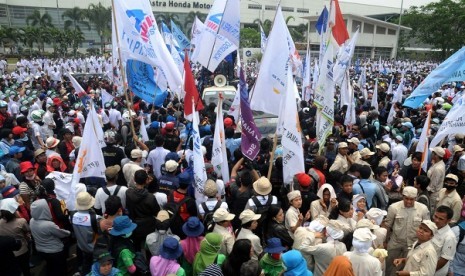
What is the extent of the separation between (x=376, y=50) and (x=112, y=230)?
5831cm

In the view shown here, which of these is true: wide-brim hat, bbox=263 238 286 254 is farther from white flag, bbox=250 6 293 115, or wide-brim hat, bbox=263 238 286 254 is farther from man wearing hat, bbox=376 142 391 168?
man wearing hat, bbox=376 142 391 168

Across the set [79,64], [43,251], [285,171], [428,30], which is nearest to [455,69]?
[285,171]

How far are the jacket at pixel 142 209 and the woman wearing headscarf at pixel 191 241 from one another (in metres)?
0.75

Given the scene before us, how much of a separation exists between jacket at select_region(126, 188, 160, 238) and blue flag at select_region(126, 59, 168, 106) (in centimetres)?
338

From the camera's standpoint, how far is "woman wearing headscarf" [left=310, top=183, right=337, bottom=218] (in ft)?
15.3

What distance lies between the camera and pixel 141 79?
302 inches

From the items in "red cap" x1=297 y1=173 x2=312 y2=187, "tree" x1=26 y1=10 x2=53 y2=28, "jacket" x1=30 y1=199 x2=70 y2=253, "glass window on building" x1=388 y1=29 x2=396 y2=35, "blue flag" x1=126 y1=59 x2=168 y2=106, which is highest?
"tree" x1=26 y1=10 x2=53 y2=28

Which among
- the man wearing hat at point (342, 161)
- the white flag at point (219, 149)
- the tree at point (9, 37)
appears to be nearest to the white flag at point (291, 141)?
the white flag at point (219, 149)

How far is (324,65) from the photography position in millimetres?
6973

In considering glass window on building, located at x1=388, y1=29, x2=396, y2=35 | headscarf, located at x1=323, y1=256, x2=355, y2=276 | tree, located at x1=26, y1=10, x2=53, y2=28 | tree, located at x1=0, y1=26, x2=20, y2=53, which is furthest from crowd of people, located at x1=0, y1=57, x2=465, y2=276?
tree, located at x1=26, y1=10, x2=53, y2=28

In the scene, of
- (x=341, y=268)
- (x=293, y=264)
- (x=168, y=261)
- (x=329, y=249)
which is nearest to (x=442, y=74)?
(x=329, y=249)

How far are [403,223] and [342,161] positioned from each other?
1842 mm

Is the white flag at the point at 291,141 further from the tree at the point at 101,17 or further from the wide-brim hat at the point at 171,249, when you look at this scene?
the tree at the point at 101,17

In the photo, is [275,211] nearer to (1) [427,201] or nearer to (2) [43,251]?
(1) [427,201]
